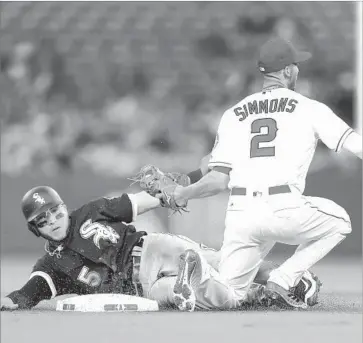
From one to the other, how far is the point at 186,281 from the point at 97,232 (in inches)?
32.7

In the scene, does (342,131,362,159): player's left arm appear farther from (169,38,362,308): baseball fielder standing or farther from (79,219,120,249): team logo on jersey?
(79,219,120,249): team logo on jersey

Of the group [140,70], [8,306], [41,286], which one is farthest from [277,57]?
[140,70]

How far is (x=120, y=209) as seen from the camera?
18.1 feet

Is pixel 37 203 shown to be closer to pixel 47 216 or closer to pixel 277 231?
pixel 47 216

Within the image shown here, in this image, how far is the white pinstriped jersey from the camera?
5082mm

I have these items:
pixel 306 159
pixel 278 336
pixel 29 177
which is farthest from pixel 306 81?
pixel 278 336

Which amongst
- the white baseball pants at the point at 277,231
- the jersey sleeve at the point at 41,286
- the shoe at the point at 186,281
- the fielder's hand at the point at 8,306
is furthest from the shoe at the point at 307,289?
the fielder's hand at the point at 8,306

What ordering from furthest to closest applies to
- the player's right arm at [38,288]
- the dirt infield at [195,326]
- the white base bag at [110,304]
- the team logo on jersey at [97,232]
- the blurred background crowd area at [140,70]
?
1. the blurred background crowd area at [140,70]
2. the team logo on jersey at [97,232]
3. the player's right arm at [38,288]
4. the white base bag at [110,304]
5. the dirt infield at [195,326]

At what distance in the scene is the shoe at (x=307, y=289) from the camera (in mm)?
5340

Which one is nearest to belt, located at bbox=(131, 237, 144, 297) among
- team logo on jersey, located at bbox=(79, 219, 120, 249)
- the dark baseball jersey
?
the dark baseball jersey

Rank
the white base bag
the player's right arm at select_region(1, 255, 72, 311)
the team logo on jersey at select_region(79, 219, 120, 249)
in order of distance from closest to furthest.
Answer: the white base bag, the player's right arm at select_region(1, 255, 72, 311), the team logo on jersey at select_region(79, 219, 120, 249)

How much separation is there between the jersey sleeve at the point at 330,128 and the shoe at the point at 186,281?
960mm

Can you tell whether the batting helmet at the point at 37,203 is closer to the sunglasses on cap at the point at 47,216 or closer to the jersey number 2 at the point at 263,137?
the sunglasses on cap at the point at 47,216

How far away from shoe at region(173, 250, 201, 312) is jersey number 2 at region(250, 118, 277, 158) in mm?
689
